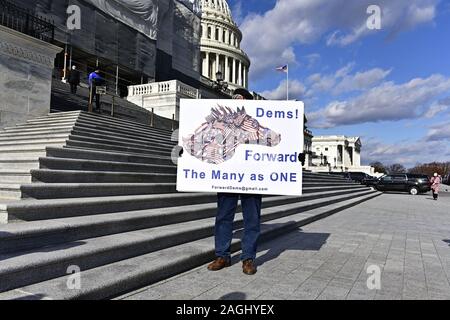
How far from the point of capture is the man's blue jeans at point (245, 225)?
15.7 feet

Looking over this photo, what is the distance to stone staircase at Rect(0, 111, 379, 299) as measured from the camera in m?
3.64

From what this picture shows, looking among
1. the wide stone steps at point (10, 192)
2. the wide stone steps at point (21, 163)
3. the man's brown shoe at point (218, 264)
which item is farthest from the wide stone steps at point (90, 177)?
the man's brown shoe at point (218, 264)

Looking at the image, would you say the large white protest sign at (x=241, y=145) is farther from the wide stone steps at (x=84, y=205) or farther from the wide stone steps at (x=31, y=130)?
the wide stone steps at (x=31, y=130)

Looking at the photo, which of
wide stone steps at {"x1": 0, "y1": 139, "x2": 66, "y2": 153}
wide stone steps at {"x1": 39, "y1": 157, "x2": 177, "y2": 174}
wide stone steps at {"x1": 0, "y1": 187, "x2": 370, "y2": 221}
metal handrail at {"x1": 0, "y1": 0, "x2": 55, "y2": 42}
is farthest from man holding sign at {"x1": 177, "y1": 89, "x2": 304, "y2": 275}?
metal handrail at {"x1": 0, "y1": 0, "x2": 55, "y2": 42}

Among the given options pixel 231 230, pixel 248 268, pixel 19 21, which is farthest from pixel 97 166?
pixel 19 21

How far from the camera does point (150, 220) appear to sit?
5797 millimetres

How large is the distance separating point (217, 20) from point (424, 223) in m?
92.3

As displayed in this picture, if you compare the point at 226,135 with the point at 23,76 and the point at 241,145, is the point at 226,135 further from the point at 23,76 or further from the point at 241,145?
the point at 23,76

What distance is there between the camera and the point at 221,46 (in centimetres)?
9238

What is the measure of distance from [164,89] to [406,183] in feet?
69.0

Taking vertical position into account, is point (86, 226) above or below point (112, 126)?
below

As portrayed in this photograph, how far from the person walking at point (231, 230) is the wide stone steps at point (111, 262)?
0.37 metres

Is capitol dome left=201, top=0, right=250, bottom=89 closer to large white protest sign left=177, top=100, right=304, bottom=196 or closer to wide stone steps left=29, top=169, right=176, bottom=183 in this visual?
wide stone steps left=29, top=169, right=176, bottom=183
